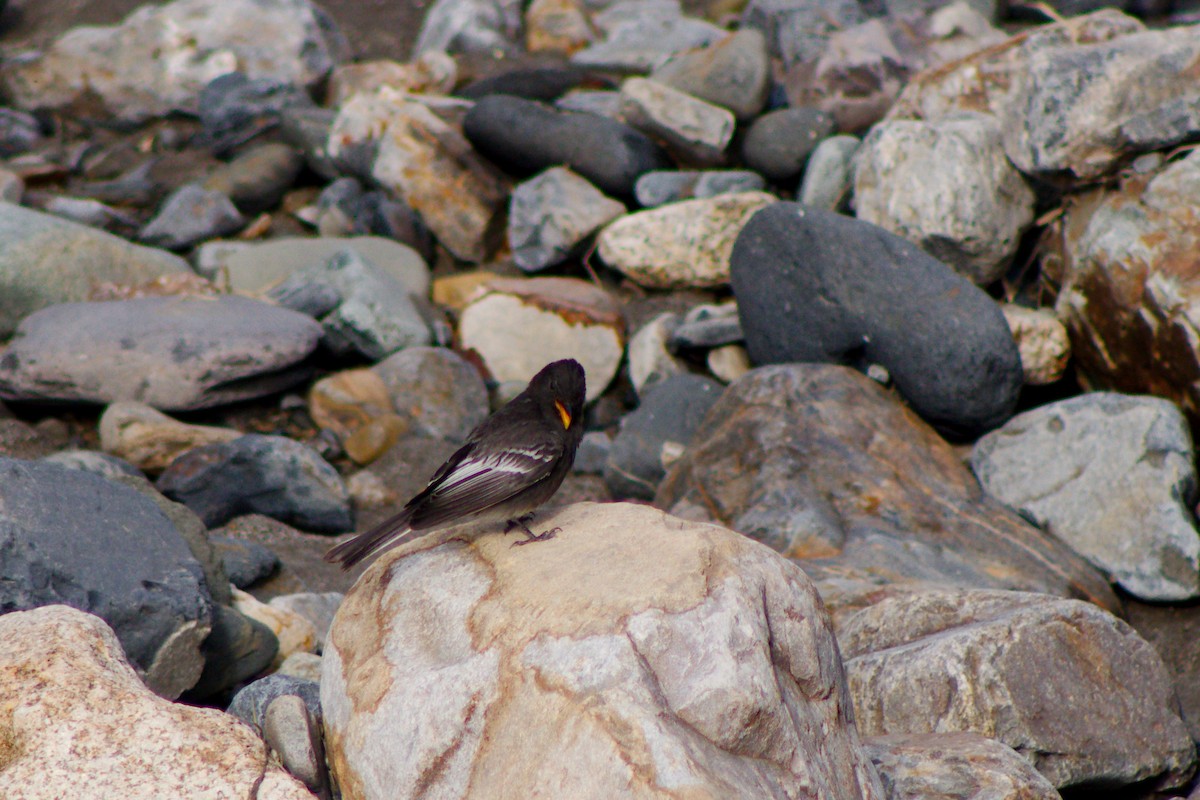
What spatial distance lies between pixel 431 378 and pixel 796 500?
3.93 metres

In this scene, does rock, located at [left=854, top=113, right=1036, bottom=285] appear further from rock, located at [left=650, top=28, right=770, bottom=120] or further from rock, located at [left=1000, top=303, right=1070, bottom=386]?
rock, located at [left=650, top=28, right=770, bottom=120]

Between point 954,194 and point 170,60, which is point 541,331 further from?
point 170,60

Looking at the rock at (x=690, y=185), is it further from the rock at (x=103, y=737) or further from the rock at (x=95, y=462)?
the rock at (x=103, y=737)

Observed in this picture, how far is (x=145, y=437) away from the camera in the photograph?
816 cm

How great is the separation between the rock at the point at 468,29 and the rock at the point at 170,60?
154cm

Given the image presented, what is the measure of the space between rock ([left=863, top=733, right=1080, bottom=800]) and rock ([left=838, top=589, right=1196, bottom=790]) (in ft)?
1.09

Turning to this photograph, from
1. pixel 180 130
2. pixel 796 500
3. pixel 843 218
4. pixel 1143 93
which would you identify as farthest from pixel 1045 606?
pixel 180 130

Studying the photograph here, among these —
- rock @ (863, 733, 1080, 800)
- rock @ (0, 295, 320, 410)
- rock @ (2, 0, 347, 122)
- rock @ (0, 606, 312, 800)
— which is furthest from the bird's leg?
rock @ (2, 0, 347, 122)

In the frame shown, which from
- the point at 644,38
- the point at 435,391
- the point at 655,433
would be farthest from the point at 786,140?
the point at 435,391

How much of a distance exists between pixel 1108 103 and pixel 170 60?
11.5 meters

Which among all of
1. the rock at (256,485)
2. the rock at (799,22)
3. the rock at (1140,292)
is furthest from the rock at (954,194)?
the rock at (256,485)

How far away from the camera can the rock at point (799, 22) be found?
1274cm

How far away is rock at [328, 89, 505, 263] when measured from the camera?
38.4 ft

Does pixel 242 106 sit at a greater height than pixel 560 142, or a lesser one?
lesser
